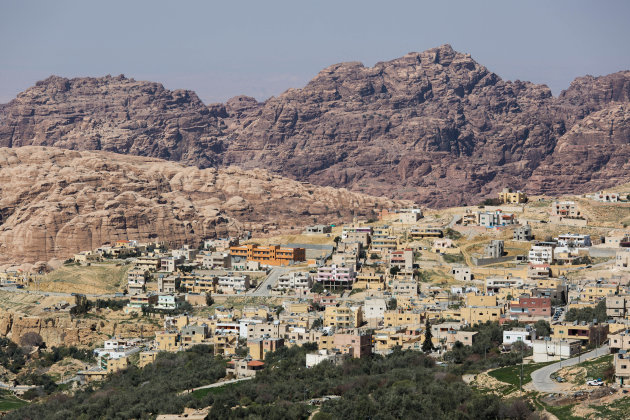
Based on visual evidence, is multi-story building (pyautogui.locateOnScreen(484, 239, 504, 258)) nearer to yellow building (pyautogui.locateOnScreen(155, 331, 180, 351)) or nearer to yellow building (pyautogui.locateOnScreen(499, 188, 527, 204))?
yellow building (pyautogui.locateOnScreen(499, 188, 527, 204))

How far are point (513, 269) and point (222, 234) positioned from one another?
85962 millimetres

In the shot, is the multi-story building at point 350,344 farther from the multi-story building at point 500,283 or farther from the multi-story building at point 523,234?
the multi-story building at point 523,234

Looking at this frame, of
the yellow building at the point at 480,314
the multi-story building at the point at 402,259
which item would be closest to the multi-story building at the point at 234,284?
the multi-story building at the point at 402,259

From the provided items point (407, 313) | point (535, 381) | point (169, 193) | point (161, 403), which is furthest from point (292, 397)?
point (169, 193)

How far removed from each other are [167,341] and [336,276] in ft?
65.8

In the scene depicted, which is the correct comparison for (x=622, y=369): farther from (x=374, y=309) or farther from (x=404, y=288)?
(x=404, y=288)

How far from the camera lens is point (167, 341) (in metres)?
89.6

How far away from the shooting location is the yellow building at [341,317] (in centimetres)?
8900

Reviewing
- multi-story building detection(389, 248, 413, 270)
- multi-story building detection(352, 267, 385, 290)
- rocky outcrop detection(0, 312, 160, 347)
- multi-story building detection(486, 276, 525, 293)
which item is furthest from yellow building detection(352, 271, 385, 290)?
rocky outcrop detection(0, 312, 160, 347)

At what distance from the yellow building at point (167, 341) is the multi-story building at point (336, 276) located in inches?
738

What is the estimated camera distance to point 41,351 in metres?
98.7

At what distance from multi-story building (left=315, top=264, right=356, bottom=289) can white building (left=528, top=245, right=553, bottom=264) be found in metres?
15.3

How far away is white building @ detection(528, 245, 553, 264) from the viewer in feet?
343

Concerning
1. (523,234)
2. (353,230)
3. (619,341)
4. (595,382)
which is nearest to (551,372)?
(619,341)
